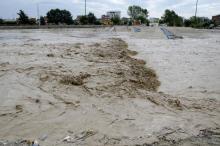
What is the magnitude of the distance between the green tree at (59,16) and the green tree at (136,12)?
1195 inches

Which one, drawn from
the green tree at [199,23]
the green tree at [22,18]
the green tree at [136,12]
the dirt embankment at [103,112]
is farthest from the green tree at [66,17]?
the dirt embankment at [103,112]

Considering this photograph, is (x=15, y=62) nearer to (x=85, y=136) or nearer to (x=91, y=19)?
(x=85, y=136)

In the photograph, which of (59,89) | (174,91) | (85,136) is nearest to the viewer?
(85,136)

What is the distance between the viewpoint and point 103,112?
4754 mm

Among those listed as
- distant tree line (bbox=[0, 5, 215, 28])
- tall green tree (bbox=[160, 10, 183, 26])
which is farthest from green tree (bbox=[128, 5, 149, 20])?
tall green tree (bbox=[160, 10, 183, 26])

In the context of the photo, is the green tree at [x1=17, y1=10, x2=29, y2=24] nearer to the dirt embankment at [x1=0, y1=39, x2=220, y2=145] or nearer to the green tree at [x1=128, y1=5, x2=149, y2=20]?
the green tree at [x1=128, y1=5, x2=149, y2=20]

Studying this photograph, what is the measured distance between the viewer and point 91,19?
5862 centimetres

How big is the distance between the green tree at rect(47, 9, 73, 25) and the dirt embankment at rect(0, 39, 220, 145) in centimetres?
5571

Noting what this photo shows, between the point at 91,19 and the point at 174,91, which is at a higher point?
the point at 91,19

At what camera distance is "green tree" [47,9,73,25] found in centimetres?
6106

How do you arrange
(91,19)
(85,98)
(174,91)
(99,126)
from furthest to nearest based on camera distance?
(91,19) → (174,91) → (85,98) → (99,126)

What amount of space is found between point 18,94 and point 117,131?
2743mm

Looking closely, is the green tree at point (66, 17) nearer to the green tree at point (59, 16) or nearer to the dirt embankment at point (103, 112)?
the green tree at point (59, 16)

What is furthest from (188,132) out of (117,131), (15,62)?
(15,62)
